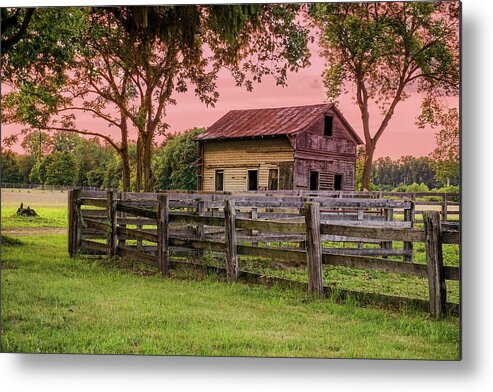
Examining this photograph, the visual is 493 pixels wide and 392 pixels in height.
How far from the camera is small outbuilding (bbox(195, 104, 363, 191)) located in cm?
656

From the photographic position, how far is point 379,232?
20.4 ft

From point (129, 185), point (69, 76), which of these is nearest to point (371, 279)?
point (129, 185)

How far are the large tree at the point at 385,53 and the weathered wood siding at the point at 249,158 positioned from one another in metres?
0.76

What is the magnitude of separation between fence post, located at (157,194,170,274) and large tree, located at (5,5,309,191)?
2.65 feet

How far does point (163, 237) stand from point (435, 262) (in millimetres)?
3111

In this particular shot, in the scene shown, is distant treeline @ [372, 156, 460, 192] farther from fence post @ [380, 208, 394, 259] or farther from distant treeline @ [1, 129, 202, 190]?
distant treeline @ [1, 129, 202, 190]

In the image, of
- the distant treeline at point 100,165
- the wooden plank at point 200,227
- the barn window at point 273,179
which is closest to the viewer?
the distant treeline at point 100,165

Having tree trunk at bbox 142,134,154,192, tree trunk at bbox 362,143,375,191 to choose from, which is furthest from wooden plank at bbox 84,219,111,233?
tree trunk at bbox 362,143,375,191

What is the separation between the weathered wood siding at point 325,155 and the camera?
21.4ft

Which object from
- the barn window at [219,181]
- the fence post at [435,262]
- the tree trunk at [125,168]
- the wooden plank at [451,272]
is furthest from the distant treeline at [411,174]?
the tree trunk at [125,168]

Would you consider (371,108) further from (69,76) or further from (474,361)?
(69,76)

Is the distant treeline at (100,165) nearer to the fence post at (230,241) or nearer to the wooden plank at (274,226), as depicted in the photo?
Answer: the fence post at (230,241)

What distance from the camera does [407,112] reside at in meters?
6.31

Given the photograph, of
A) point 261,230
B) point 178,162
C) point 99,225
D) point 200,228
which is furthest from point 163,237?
point 261,230
